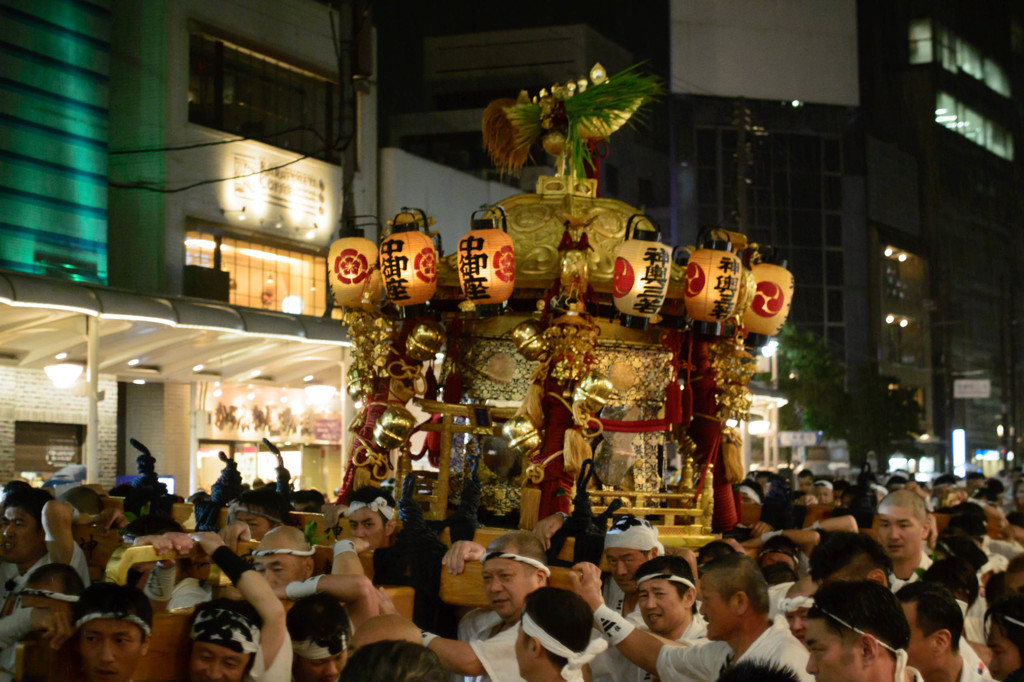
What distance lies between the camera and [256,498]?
659 cm

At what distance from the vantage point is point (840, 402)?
41.2 metres

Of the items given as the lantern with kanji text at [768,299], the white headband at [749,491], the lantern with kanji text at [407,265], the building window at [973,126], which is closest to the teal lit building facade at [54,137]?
the lantern with kanji text at [407,265]

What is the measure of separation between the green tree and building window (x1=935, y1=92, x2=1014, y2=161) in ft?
71.4

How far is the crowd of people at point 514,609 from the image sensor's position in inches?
143

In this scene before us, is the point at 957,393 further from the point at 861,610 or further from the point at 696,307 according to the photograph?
the point at 861,610

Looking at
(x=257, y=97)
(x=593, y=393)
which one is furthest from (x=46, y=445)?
(x=593, y=393)

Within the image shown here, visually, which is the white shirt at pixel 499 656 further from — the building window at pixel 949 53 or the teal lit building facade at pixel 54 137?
the building window at pixel 949 53

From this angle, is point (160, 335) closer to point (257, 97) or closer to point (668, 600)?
point (257, 97)

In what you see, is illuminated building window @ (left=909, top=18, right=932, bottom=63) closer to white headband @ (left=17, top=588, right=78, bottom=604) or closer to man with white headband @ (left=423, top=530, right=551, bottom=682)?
man with white headband @ (left=423, top=530, right=551, bottom=682)

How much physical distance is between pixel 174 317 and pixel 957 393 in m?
29.9

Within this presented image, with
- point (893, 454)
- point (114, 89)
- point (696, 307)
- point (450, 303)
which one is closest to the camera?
point (696, 307)

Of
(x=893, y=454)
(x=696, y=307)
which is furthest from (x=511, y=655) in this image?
(x=893, y=454)

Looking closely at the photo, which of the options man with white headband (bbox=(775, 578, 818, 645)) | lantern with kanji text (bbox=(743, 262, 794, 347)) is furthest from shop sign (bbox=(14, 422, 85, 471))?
man with white headband (bbox=(775, 578, 818, 645))

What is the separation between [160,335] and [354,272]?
5609 mm
